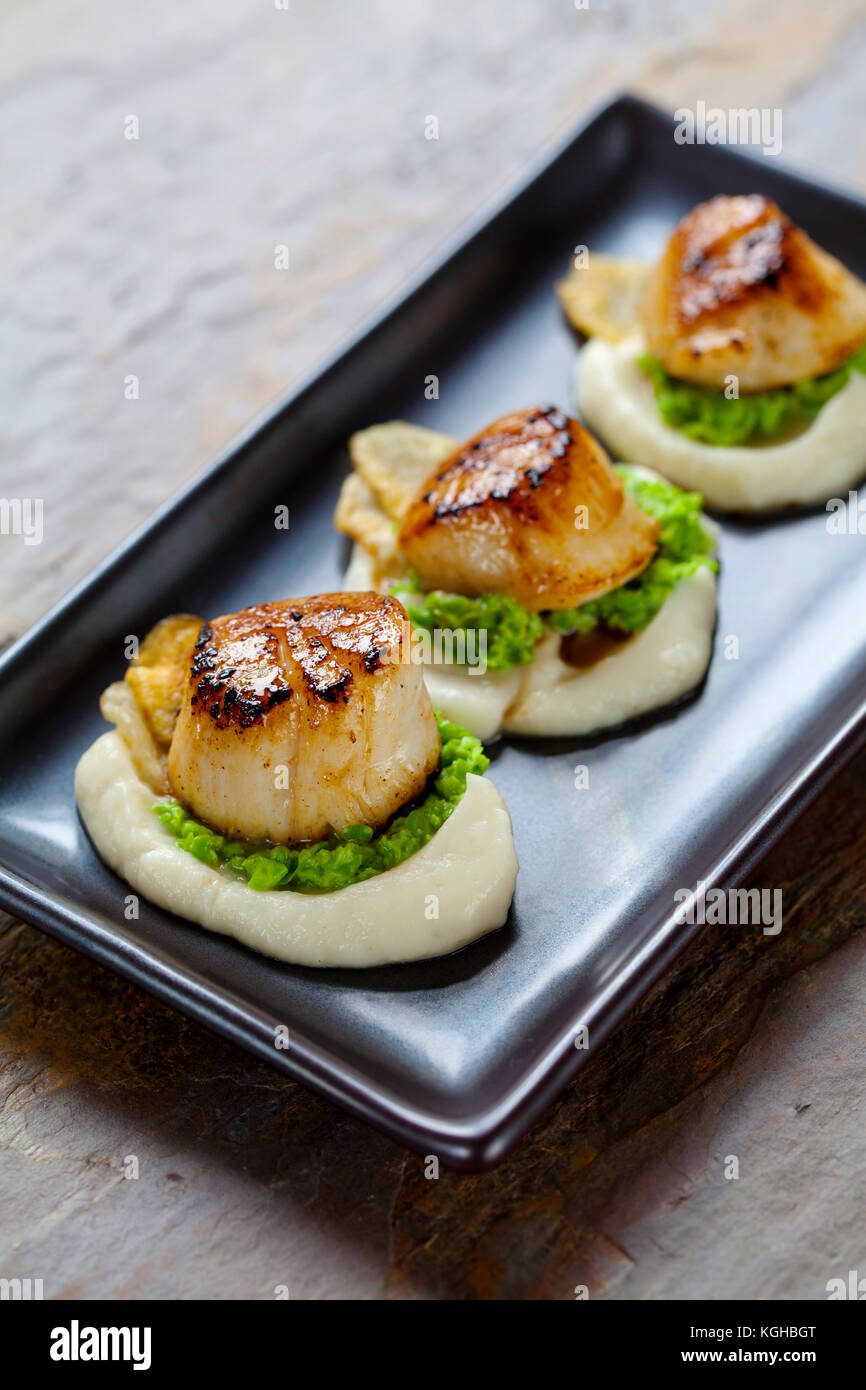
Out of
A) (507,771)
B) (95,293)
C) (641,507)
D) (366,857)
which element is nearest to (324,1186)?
(366,857)

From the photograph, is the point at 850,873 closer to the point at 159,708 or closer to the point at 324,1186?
the point at 324,1186

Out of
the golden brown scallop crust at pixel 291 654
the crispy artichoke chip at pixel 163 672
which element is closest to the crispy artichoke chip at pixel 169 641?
the crispy artichoke chip at pixel 163 672

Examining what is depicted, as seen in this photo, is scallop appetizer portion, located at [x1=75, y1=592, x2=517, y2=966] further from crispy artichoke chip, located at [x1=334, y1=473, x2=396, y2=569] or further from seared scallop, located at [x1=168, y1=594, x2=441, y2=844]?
crispy artichoke chip, located at [x1=334, y1=473, x2=396, y2=569]

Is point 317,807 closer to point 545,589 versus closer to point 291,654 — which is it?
point 291,654

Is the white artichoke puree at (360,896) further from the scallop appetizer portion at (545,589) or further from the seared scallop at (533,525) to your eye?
the seared scallop at (533,525)

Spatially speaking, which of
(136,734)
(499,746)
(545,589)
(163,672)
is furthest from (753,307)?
(136,734)
